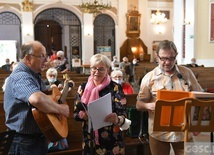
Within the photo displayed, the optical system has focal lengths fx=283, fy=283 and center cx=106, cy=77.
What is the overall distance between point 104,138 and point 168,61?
0.83 m

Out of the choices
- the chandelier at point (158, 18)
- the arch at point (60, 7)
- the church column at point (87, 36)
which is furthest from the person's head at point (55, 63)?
the chandelier at point (158, 18)

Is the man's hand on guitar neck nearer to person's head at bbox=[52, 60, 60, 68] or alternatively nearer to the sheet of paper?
the sheet of paper

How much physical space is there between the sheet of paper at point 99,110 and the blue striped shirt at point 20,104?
0.41 m

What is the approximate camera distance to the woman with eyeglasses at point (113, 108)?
2344mm

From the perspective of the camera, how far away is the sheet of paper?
2.11 meters

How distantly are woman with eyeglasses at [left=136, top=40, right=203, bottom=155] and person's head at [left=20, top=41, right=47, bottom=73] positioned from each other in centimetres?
93

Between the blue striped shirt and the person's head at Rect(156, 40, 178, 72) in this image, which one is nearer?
the blue striped shirt

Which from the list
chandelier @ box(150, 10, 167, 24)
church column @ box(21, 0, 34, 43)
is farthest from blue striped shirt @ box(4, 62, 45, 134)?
chandelier @ box(150, 10, 167, 24)

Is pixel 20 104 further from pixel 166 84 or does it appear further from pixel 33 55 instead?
pixel 166 84

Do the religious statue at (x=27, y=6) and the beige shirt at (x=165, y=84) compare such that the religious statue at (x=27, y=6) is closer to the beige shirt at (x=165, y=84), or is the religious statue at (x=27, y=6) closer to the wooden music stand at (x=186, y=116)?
the beige shirt at (x=165, y=84)

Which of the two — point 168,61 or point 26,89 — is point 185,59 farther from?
point 26,89

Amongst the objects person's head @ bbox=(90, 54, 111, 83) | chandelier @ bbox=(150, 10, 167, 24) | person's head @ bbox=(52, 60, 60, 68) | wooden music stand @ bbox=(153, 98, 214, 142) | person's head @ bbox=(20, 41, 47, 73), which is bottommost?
wooden music stand @ bbox=(153, 98, 214, 142)

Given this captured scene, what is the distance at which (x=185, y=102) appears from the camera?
6.24 feet

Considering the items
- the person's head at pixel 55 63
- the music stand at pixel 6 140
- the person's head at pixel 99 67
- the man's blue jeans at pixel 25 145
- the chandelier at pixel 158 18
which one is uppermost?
the chandelier at pixel 158 18
